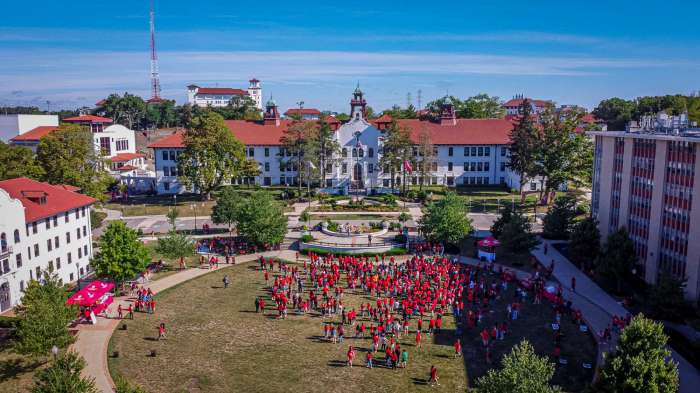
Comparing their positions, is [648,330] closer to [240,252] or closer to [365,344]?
[365,344]

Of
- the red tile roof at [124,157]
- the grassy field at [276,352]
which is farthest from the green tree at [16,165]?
the red tile roof at [124,157]

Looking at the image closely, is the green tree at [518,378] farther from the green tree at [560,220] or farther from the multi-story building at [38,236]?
the green tree at [560,220]

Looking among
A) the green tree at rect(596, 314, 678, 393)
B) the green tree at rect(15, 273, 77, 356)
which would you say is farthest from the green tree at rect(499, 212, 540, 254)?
the green tree at rect(15, 273, 77, 356)

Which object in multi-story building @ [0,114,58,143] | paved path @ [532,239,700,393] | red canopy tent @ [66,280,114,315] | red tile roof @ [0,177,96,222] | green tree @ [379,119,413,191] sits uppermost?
multi-story building @ [0,114,58,143]

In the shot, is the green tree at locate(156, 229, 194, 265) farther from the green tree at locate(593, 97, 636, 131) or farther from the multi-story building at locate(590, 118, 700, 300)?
the green tree at locate(593, 97, 636, 131)

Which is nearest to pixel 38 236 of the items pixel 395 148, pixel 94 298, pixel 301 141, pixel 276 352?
Result: pixel 94 298
